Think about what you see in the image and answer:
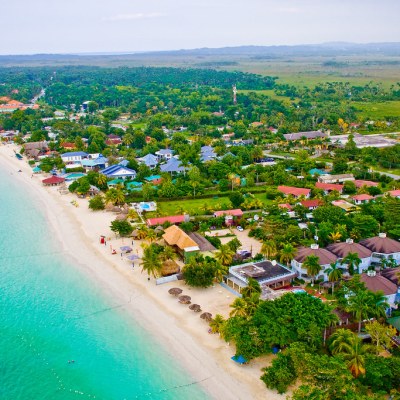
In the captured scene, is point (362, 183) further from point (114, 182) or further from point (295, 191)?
point (114, 182)

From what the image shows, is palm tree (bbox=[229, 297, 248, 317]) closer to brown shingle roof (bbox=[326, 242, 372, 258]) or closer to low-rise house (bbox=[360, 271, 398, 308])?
low-rise house (bbox=[360, 271, 398, 308])

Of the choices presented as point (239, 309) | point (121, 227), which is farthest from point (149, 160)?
point (239, 309)

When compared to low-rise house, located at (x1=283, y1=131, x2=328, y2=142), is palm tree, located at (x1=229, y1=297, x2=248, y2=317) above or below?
above

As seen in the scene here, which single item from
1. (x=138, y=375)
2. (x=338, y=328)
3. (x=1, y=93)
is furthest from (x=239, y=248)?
(x=1, y=93)

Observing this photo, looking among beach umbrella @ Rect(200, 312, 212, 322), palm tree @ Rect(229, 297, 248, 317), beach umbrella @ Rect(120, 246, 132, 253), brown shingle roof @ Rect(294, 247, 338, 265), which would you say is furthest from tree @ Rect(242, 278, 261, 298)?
beach umbrella @ Rect(120, 246, 132, 253)

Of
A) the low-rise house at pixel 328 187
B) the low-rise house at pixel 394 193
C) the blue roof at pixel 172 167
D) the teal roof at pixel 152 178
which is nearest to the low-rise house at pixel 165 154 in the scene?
the blue roof at pixel 172 167

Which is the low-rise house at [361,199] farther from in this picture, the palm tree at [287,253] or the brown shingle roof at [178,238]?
the brown shingle roof at [178,238]
